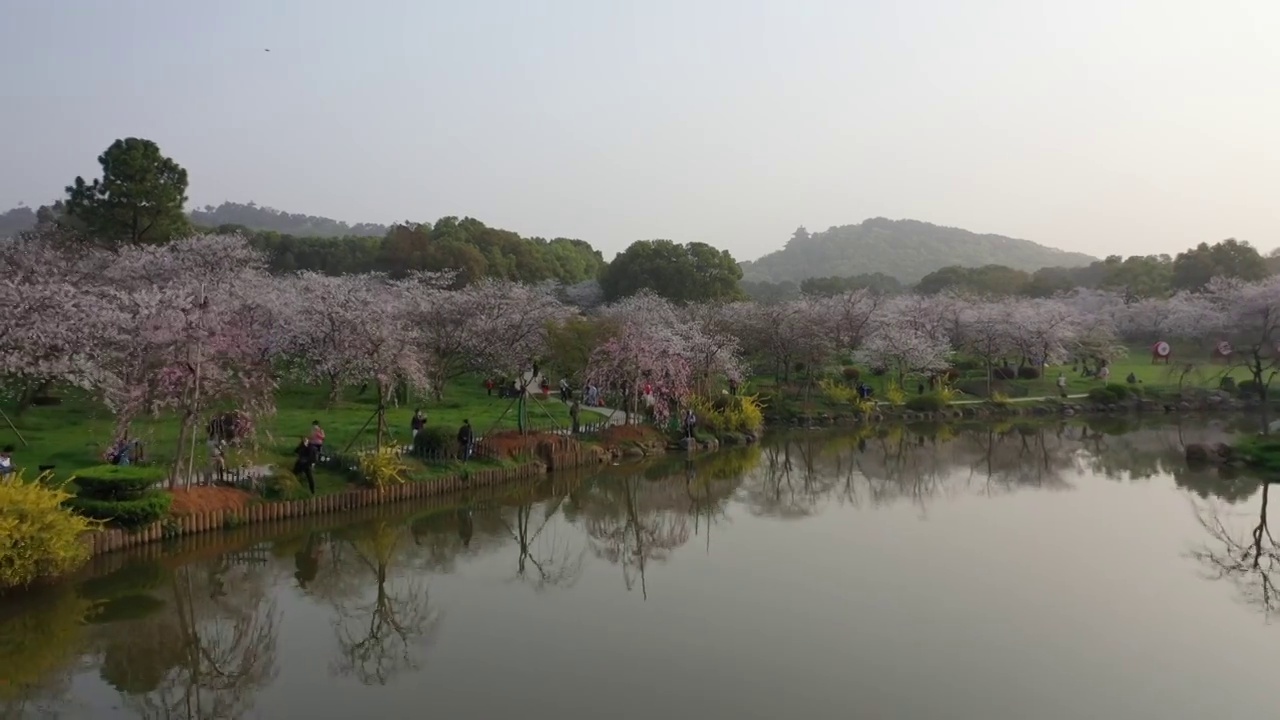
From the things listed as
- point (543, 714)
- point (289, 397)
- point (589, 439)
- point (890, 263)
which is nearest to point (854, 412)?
point (589, 439)

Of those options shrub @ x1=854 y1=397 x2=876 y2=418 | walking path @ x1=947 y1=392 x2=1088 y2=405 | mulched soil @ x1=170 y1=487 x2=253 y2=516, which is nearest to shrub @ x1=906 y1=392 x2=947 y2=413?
walking path @ x1=947 y1=392 x2=1088 y2=405

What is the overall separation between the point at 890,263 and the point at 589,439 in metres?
166

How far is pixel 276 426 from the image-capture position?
2428 cm

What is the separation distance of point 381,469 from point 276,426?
6.29 metres

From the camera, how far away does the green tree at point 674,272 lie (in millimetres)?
59812

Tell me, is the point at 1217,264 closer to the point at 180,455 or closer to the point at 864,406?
the point at 864,406

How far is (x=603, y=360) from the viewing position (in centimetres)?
2859

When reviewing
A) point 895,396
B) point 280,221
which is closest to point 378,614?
point 895,396

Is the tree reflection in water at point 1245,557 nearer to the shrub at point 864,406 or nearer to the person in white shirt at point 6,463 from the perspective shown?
the shrub at point 864,406

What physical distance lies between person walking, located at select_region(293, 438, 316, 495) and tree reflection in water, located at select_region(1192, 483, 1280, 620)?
687 inches

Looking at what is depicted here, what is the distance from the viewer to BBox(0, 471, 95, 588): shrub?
12.2 metres

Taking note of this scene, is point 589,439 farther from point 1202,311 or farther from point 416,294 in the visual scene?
point 1202,311

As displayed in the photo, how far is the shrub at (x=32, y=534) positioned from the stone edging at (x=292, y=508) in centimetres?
162

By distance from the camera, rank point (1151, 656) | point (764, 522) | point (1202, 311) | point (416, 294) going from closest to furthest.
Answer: point (1151, 656) < point (764, 522) < point (416, 294) < point (1202, 311)
